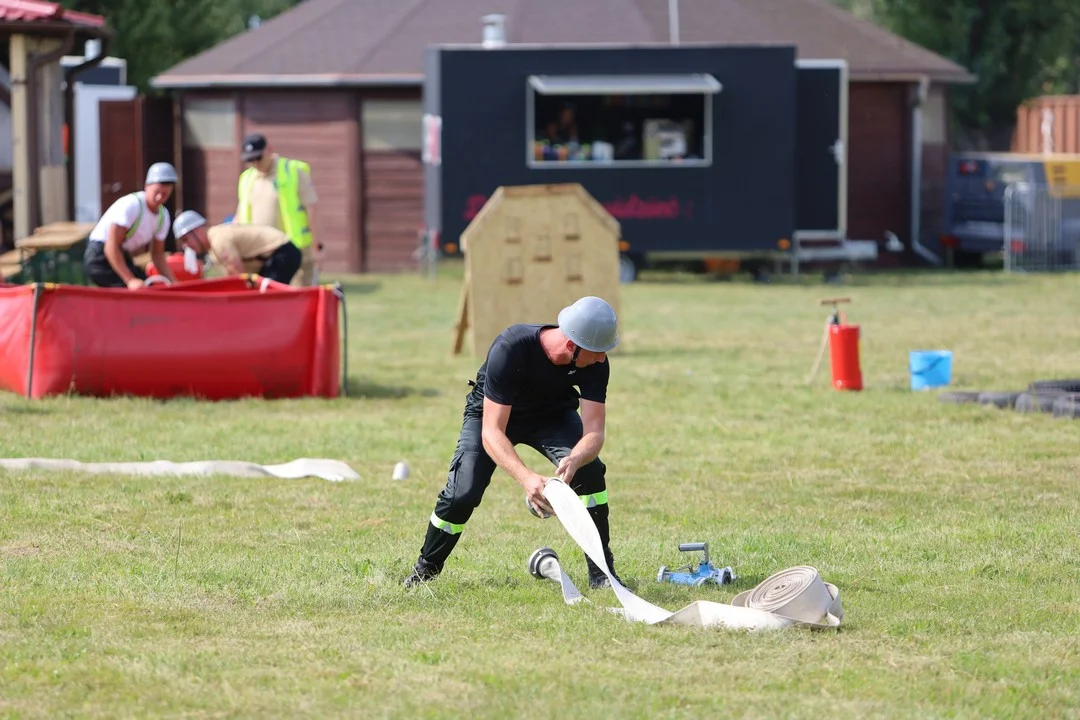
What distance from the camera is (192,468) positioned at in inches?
390

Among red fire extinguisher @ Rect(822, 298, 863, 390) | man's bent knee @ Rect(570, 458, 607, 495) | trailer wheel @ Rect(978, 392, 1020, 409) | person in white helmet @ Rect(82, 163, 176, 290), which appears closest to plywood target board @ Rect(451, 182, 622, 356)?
red fire extinguisher @ Rect(822, 298, 863, 390)

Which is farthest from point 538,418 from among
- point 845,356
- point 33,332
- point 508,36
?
point 508,36

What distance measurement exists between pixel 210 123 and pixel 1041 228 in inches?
535

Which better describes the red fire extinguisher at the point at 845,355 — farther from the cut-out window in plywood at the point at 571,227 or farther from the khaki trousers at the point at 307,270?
the khaki trousers at the point at 307,270

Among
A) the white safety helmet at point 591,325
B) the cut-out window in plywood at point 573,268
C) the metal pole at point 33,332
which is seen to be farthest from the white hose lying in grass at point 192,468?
the cut-out window in plywood at point 573,268

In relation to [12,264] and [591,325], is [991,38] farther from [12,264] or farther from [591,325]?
[591,325]

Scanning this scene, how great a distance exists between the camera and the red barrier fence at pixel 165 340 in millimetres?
12250

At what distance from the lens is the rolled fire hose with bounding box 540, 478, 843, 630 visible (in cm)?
624

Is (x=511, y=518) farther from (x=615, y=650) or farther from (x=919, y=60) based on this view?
(x=919, y=60)

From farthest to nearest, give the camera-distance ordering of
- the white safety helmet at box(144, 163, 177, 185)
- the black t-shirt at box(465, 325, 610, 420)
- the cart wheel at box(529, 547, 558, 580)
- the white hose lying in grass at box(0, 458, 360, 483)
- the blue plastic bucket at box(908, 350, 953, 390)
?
the blue plastic bucket at box(908, 350, 953, 390)
the white safety helmet at box(144, 163, 177, 185)
the white hose lying in grass at box(0, 458, 360, 483)
the cart wheel at box(529, 547, 558, 580)
the black t-shirt at box(465, 325, 610, 420)

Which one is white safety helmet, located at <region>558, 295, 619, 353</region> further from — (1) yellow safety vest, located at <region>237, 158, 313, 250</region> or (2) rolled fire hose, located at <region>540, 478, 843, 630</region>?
(1) yellow safety vest, located at <region>237, 158, 313, 250</region>

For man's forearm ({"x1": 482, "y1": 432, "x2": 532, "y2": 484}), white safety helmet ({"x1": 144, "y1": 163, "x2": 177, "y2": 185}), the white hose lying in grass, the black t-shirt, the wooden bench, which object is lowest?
the white hose lying in grass

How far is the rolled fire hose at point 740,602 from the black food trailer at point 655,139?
17552 mm

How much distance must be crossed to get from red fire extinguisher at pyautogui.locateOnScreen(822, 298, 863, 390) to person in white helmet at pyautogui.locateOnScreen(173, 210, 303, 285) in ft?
14.5
